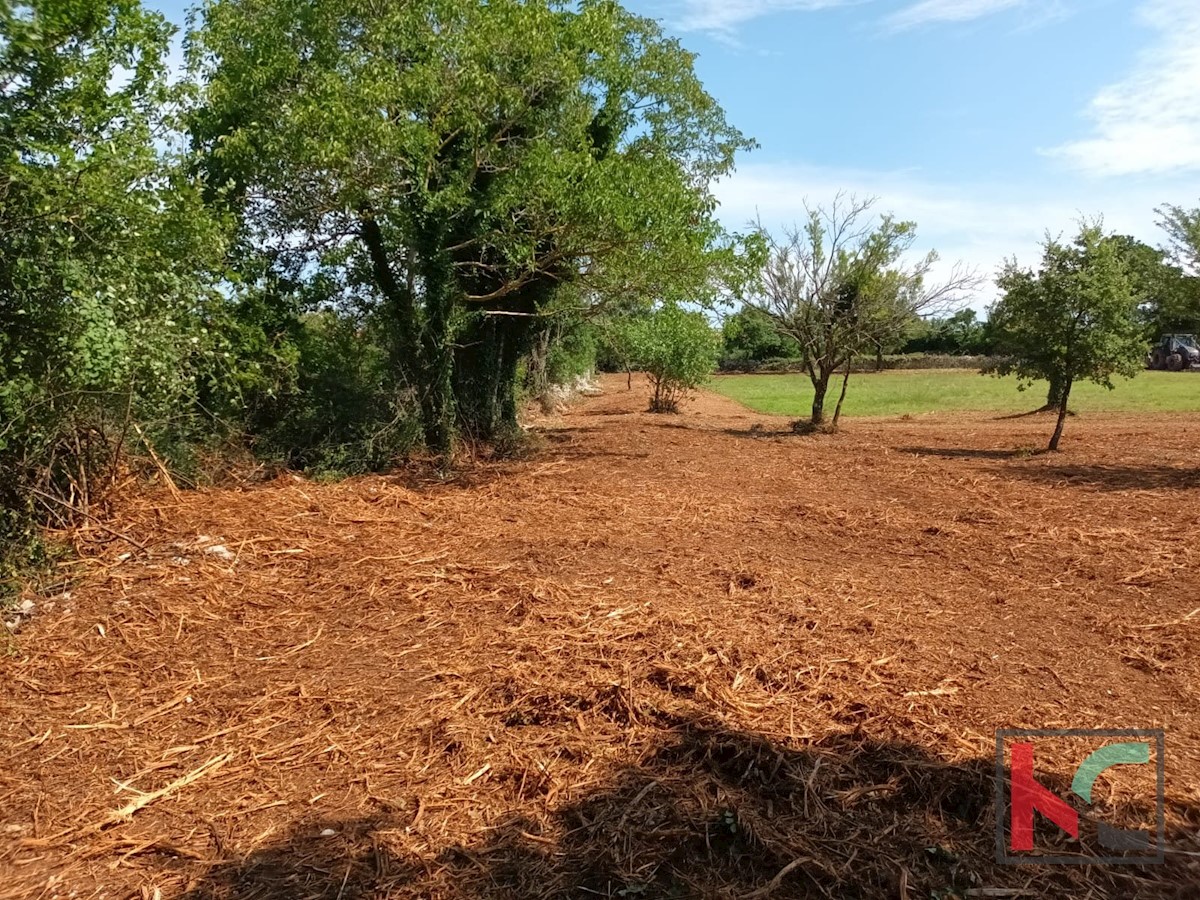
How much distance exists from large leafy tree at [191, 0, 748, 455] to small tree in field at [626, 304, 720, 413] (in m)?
→ 8.00

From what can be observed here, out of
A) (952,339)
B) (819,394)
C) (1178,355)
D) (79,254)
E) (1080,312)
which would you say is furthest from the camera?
(952,339)

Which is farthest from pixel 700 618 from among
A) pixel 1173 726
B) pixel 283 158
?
pixel 283 158

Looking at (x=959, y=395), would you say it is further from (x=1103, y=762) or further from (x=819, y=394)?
(x=1103, y=762)

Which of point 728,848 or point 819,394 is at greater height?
point 819,394

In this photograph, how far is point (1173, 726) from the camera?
3980mm

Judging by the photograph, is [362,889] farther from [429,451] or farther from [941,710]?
[429,451]

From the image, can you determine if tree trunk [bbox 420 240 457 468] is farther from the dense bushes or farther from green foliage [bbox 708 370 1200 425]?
the dense bushes

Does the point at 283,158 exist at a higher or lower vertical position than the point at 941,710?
higher

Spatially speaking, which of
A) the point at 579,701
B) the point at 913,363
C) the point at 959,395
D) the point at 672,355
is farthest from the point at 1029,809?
the point at 913,363

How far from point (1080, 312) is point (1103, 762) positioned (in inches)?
468

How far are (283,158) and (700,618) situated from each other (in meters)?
7.30

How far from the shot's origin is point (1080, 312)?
530 inches

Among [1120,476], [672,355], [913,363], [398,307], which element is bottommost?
[1120,476]

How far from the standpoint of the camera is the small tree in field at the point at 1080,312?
1316 cm
